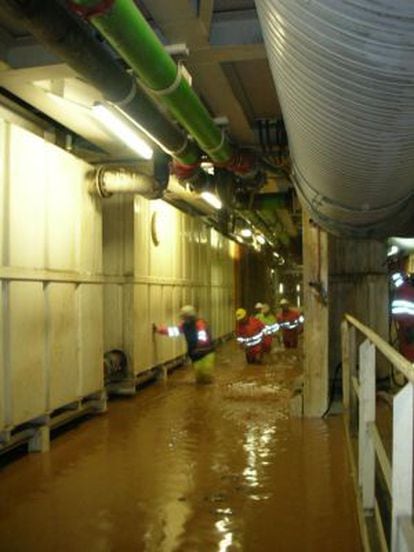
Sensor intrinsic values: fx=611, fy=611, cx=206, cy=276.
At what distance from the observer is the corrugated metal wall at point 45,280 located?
5.72 metres

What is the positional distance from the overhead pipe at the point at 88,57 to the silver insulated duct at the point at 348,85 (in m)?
1.59

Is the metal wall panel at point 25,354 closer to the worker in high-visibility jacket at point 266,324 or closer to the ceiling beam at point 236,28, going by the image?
the ceiling beam at point 236,28

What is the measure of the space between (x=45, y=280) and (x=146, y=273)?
381 cm

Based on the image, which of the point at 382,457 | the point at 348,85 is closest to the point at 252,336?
the point at 382,457

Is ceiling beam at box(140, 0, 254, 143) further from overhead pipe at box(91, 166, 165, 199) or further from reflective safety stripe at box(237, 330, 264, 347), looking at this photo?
reflective safety stripe at box(237, 330, 264, 347)

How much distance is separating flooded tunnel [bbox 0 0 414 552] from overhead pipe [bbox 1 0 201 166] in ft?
0.06

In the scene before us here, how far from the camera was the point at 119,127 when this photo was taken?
20.7 feet

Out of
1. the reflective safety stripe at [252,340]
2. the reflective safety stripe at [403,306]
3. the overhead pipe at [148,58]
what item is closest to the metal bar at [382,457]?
the overhead pipe at [148,58]

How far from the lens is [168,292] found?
11.6m

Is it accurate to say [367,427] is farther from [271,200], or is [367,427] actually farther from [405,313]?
[271,200]

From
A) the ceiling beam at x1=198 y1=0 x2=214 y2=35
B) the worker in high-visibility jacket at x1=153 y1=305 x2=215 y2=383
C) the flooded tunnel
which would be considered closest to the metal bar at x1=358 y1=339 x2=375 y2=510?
the flooded tunnel

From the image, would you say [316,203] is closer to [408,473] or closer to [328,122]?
[328,122]

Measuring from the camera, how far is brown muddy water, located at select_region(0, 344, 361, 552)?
4180mm

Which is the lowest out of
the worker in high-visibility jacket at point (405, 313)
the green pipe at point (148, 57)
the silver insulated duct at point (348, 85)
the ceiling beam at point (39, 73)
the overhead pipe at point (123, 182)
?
the worker in high-visibility jacket at point (405, 313)
